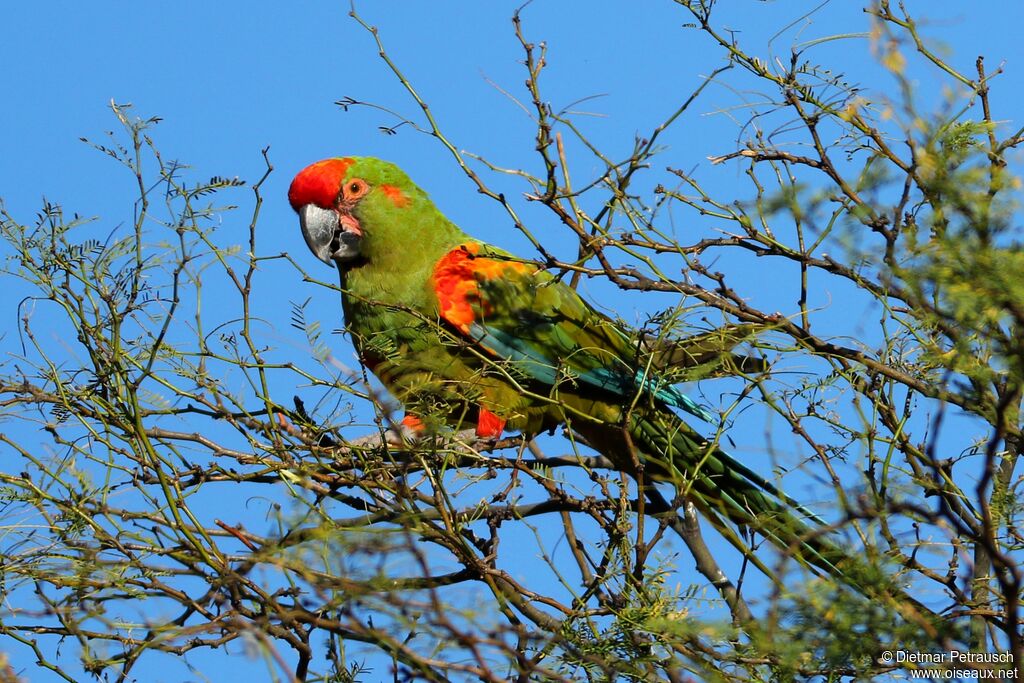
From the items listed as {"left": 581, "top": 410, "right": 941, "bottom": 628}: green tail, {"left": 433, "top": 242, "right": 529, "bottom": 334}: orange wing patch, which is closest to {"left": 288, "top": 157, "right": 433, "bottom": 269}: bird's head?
{"left": 433, "top": 242, "right": 529, "bottom": 334}: orange wing patch

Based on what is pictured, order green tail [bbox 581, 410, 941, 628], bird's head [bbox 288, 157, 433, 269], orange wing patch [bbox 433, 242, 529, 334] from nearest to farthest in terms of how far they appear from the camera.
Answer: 1. green tail [bbox 581, 410, 941, 628]
2. orange wing patch [bbox 433, 242, 529, 334]
3. bird's head [bbox 288, 157, 433, 269]

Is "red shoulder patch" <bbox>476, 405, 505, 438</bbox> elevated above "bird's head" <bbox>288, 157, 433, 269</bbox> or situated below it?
below

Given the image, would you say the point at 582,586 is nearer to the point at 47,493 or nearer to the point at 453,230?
the point at 47,493

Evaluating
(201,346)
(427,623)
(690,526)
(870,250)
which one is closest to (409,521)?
(427,623)

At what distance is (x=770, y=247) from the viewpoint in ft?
9.16

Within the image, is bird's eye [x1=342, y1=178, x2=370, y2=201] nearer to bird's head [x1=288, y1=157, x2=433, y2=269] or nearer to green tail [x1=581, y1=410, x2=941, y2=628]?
bird's head [x1=288, y1=157, x2=433, y2=269]

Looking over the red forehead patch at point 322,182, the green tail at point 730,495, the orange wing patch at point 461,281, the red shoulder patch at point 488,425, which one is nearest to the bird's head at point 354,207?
the red forehead patch at point 322,182

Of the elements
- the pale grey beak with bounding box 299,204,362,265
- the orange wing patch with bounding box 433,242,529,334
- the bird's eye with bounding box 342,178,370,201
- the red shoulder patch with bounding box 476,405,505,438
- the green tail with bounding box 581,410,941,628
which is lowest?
the green tail with bounding box 581,410,941,628

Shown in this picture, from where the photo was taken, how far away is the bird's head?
4.54 metres

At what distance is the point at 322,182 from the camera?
180 inches

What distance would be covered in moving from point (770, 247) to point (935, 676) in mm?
1069

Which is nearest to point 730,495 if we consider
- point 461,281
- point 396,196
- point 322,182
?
point 461,281

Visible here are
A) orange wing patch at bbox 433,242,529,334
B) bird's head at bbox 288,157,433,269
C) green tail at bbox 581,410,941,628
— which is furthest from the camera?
bird's head at bbox 288,157,433,269

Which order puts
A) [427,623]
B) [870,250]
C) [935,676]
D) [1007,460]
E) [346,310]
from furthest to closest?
[346,310], [1007,460], [870,250], [935,676], [427,623]
